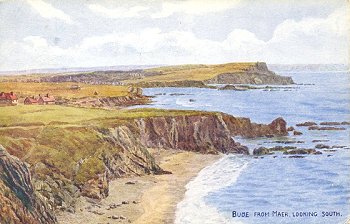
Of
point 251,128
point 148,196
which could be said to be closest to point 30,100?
point 148,196

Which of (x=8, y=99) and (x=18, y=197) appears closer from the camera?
(x=18, y=197)

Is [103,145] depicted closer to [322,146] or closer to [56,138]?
[56,138]

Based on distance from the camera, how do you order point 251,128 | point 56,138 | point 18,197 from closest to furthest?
1. point 18,197
2. point 56,138
3. point 251,128

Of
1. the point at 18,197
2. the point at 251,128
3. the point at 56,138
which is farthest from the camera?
the point at 251,128

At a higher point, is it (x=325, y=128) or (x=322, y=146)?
(x=325, y=128)

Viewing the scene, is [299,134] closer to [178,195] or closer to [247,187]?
[247,187]

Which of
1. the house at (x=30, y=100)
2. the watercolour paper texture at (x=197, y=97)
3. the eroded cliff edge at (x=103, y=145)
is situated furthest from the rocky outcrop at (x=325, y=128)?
the house at (x=30, y=100)
